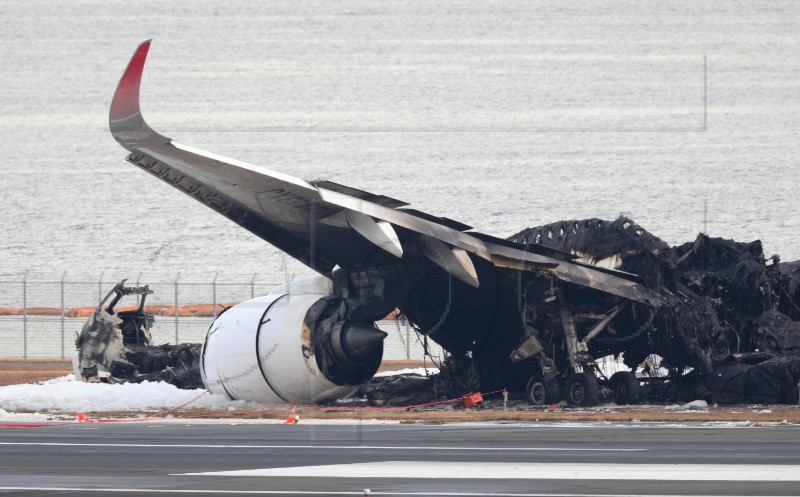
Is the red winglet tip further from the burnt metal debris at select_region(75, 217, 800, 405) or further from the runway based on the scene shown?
the burnt metal debris at select_region(75, 217, 800, 405)

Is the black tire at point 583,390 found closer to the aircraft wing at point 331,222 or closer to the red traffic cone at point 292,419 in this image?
the aircraft wing at point 331,222

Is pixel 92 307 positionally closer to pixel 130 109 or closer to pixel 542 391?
pixel 542 391

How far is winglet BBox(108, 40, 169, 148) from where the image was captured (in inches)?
880

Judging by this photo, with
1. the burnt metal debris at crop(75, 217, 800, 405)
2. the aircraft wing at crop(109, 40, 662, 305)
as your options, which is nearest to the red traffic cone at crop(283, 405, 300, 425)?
the aircraft wing at crop(109, 40, 662, 305)

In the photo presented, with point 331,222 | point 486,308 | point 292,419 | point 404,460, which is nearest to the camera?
point 404,460

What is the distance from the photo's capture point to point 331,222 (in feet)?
92.4

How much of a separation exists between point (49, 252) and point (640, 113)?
70577 millimetres

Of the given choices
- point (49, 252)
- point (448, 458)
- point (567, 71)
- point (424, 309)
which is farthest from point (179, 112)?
point (448, 458)

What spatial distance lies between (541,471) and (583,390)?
11.8m

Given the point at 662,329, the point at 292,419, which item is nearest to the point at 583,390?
the point at 662,329

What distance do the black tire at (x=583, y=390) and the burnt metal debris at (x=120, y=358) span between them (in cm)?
1073

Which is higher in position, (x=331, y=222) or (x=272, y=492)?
(x=331, y=222)

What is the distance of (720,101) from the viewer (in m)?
132

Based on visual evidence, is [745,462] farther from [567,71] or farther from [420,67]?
[420,67]
